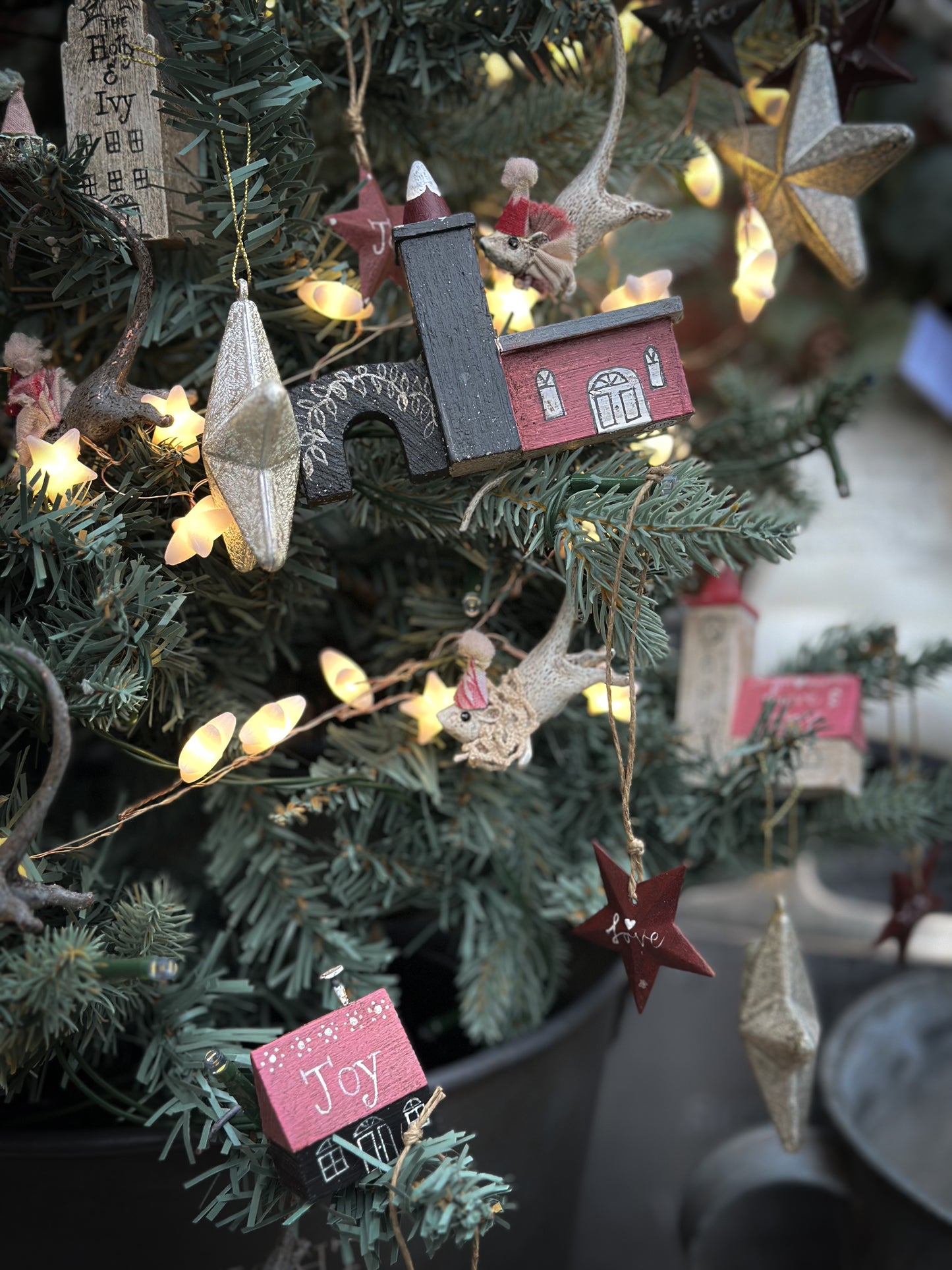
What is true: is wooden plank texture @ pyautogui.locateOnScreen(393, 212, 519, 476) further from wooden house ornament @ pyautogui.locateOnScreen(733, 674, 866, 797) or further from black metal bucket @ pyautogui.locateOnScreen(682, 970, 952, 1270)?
black metal bucket @ pyautogui.locateOnScreen(682, 970, 952, 1270)

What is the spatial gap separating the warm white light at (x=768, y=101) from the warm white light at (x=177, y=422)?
326 millimetres

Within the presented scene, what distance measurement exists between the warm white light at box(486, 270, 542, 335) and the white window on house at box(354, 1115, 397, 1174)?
11.1 inches

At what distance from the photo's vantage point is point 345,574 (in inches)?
19.4

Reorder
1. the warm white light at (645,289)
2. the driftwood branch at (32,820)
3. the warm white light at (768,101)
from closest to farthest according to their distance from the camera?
1. the driftwood branch at (32,820)
2. the warm white light at (645,289)
3. the warm white light at (768,101)

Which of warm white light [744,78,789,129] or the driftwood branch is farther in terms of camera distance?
warm white light [744,78,789,129]

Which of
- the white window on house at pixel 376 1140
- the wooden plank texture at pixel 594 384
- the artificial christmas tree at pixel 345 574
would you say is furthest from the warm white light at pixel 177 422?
the white window on house at pixel 376 1140

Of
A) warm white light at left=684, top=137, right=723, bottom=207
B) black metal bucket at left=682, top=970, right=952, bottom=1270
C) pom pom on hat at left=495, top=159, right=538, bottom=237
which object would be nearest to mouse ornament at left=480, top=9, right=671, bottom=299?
pom pom on hat at left=495, top=159, right=538, bottom=237

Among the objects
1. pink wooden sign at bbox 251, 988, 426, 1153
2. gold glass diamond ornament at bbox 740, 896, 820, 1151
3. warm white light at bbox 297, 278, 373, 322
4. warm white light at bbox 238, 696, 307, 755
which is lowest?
gold glass diamond ornament at bbox 740, 896, 820, 1151

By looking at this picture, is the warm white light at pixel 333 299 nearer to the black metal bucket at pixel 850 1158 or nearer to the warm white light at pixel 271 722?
the warm white light at pixel 271 722

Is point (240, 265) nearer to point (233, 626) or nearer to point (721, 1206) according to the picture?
point (233, 626)

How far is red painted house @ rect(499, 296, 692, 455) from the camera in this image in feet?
1.12

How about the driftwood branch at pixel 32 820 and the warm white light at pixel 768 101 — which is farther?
the warm white light at pixel 768 101

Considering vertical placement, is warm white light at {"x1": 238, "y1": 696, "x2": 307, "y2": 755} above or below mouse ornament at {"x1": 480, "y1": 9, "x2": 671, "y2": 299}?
below

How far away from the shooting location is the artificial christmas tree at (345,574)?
12.5 inches
